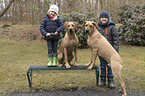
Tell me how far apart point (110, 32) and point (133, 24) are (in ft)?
32.1

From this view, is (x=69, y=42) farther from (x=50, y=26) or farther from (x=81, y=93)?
(x=81, y=93)

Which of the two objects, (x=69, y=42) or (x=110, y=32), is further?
(x=110, y=32)

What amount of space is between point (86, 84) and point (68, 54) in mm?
1283

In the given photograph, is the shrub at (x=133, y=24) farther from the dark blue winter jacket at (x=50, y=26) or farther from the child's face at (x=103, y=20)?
the dark blue winter jacket at (x=50, y=26)

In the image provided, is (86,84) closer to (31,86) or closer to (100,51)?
(100,51)

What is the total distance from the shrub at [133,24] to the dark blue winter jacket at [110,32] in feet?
31.7

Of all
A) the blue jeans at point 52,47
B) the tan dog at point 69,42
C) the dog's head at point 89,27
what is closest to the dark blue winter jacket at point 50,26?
the blue jeans at point 52,47

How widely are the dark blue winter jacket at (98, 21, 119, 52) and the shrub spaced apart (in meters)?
9.66

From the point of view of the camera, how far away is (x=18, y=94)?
4.37 metres

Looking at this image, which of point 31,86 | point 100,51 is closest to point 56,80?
point 31,86

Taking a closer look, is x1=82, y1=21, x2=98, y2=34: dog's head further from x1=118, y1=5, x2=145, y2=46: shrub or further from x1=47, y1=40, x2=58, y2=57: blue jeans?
x1=118, y1=5, x2=145, y2=46: shrub

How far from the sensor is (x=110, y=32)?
4637 mm

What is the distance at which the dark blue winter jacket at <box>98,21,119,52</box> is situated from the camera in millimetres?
4574

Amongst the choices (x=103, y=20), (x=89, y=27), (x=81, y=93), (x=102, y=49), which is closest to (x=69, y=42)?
(x=89, y=27)
